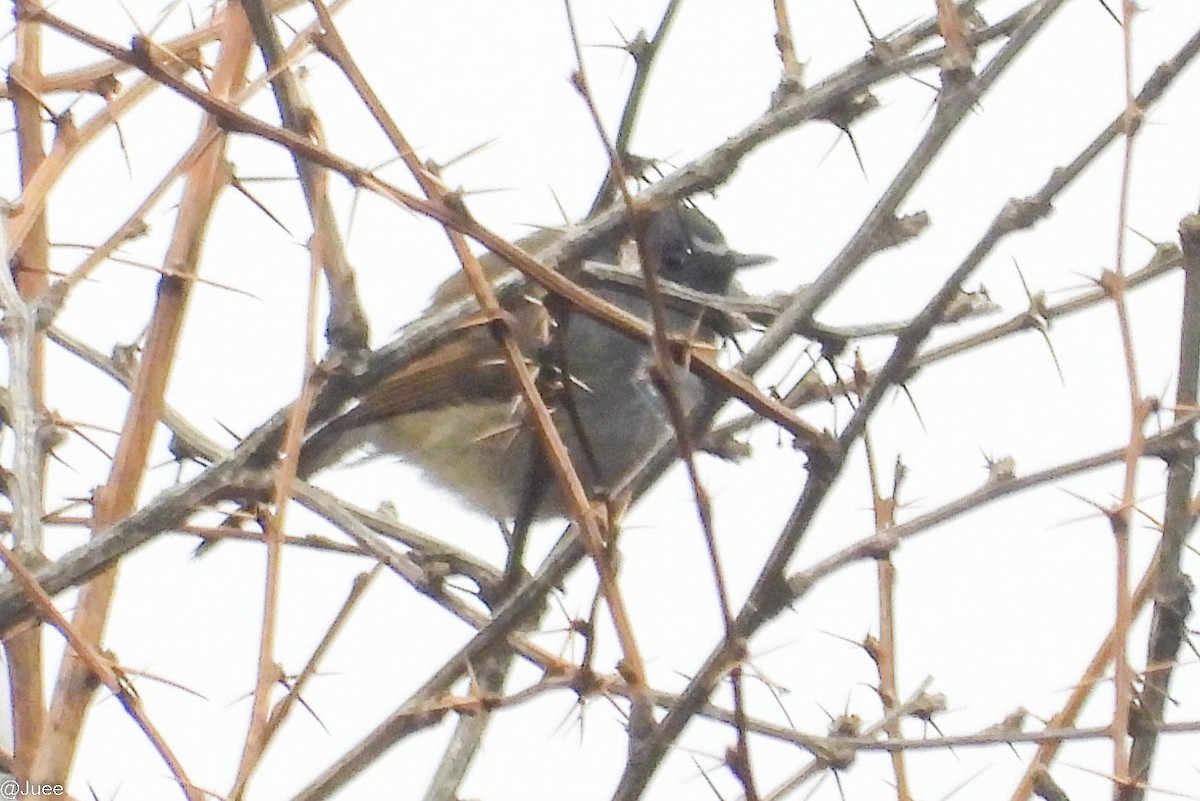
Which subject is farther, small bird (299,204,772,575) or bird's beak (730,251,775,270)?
bird's beak (730,251,775,270)

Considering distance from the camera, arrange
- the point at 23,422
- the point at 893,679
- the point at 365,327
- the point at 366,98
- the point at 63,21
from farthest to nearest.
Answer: the point at 893,679 → the point at 23,422 → the point at 365,327 → the point at 63,21 → the point at 366,98

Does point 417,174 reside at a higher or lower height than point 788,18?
lower

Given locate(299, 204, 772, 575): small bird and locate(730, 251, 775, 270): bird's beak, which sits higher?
locate(730, 251, 775, 270): bird's beak

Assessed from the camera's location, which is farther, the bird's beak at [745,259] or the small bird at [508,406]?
the bird's beak at [745,259]

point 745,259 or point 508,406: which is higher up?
point 745,259

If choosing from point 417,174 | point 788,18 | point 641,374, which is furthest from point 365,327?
point 788,18

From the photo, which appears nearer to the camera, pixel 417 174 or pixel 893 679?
pixel 417 174

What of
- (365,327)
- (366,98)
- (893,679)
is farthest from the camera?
(893,679)

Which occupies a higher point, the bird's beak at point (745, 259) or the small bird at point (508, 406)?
the bird's beak at point (745, 259)

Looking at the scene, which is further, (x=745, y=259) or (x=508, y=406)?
(x=745, y=259)

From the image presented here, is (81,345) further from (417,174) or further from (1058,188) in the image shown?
(1058,188)

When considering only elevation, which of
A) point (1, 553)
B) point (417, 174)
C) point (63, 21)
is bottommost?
point (1, 553)
